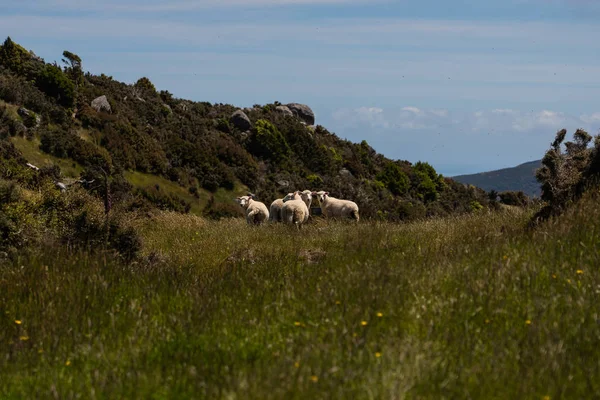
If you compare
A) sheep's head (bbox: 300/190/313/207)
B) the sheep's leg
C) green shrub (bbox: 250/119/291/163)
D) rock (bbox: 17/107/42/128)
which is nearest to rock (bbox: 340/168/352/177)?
green shrub (bbox: 250/119/291/163)

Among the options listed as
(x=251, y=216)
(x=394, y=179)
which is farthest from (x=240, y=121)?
(x=251, y=216)

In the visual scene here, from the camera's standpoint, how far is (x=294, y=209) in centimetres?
1923

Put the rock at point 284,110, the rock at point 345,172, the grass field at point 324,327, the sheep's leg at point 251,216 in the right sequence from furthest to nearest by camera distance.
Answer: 1. the rock at point 284,110
2. the rock at point 345,172
3. the sheep's leg at point 251,216
4. the grass field at point 324,327

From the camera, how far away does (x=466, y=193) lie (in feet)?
236

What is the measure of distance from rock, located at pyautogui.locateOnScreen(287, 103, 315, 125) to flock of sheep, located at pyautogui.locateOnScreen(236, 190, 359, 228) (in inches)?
2411

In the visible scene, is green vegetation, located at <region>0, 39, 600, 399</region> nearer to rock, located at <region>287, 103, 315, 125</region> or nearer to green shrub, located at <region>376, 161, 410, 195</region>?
green shrub, located at <region>376, 161, 410, 195</region>

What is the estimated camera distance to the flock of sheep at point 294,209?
19.2 m

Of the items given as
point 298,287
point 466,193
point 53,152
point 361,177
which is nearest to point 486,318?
point 298,287

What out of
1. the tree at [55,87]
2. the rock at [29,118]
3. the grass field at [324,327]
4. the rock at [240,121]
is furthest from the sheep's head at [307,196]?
the rock at [240,121]

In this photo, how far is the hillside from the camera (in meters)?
38.9

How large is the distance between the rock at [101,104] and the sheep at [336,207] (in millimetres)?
31905

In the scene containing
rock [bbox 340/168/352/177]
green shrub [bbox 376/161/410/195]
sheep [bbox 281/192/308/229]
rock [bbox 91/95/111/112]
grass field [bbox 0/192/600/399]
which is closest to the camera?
grass field [bbox 0/192/600/399]

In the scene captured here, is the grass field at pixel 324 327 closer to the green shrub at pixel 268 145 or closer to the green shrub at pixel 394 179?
the green shrub at pixel 268 145

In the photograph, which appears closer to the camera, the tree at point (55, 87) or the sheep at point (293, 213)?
the sheep at point (293, 213)
